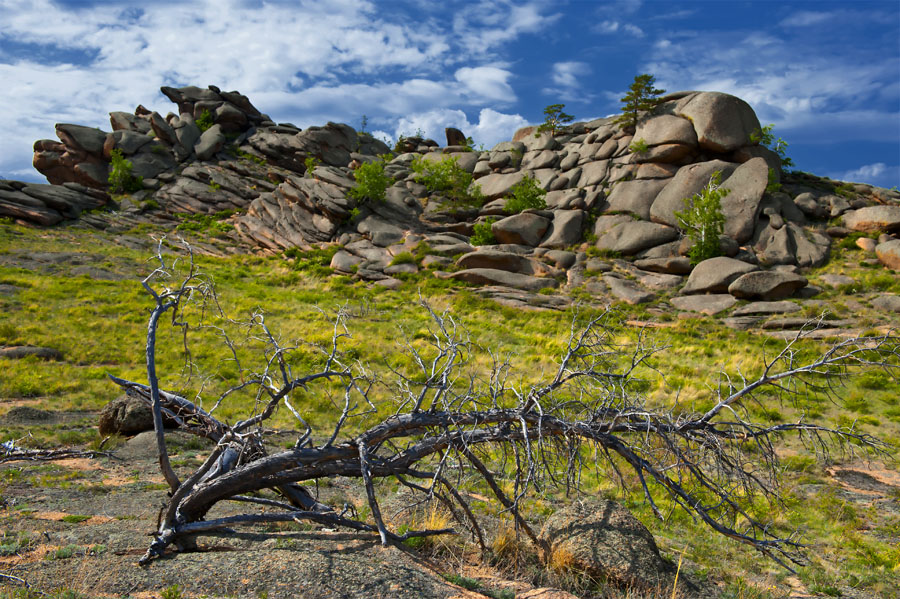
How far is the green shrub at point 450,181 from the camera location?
4766cm

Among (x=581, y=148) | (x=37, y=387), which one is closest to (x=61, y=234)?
(x=37, y=387)

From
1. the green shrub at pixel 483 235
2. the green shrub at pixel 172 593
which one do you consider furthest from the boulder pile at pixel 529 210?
the green shrub at pixel 172 593

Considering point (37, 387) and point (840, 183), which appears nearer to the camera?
point (37, 387)

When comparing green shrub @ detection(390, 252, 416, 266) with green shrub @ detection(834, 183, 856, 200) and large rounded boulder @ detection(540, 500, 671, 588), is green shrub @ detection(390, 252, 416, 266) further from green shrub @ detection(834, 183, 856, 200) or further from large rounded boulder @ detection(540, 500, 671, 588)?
large rounded boulder @ detection(540, 500, 671, 588)

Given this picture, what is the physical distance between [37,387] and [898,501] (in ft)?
67.3

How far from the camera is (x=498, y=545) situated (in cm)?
677

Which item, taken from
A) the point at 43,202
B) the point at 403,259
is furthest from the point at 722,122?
the point at 43,202

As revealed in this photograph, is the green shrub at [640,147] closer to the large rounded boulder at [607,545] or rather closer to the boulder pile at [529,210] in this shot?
the boulder pile at [529,210]

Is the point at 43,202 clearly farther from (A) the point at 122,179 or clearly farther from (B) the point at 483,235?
(B) the point at 483,235

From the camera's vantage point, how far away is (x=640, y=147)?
4147cm

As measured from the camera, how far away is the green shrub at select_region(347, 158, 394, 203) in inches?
1773

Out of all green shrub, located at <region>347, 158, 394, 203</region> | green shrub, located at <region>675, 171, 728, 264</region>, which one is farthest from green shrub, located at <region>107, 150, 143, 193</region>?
green shrub, located at <region>675, 171, 728, 264</region>

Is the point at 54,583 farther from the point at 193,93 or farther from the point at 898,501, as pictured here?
the point at 193,93

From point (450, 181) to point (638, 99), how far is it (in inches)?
666
